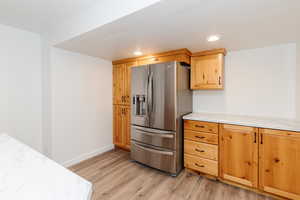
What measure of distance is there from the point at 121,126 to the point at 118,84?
996mm

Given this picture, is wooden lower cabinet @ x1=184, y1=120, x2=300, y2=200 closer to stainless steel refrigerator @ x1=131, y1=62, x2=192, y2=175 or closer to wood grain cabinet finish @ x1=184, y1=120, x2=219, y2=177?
wood grain cabinet finish @ x1=184, y1=120, x2=219, y2=177

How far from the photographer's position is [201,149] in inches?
84.8

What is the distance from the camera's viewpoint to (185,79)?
2.46 metres

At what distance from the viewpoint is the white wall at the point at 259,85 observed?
6.87 feet

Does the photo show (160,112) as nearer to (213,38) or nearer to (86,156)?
(213,38)

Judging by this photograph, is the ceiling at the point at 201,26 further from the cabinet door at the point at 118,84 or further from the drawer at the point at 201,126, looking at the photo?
the drawer at the point at 201,126

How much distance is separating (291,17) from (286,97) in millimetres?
1236

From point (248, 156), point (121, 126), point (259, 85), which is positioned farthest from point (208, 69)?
point (121, 126)

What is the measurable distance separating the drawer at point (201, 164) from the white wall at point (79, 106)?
1.90 m

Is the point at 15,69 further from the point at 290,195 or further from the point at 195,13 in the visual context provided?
the point at 290,195

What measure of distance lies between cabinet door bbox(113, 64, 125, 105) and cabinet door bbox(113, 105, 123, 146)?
0.59 feet

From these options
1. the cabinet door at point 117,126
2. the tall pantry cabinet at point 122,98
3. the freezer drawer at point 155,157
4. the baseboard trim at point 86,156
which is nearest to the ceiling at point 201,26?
the tall pantry cabinet at point 122,98

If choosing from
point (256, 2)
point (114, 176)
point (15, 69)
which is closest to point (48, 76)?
point (15, 69)

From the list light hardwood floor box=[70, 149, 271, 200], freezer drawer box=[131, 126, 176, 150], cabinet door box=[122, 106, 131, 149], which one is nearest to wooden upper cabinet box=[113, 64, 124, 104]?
cabinet door box=[122, 106, 131, 149]
